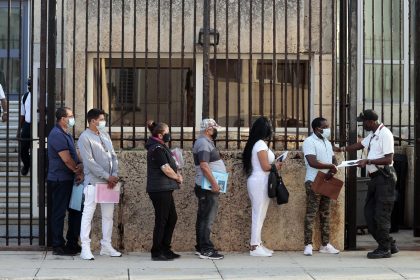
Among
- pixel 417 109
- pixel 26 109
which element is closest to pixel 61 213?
pixel 26 109

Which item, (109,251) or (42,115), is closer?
(109,251)

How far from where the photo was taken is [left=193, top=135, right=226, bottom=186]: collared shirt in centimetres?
960

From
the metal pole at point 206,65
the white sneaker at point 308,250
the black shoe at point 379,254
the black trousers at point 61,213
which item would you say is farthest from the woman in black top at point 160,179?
the black shoe at point 379,254

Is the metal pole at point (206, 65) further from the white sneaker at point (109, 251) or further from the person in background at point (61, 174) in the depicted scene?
the white sneaker at point (109, 251)

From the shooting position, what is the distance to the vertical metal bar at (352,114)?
10.4 m

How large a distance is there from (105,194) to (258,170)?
72.1 inches

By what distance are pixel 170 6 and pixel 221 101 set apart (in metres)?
1.61

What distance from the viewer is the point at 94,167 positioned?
9.52 m

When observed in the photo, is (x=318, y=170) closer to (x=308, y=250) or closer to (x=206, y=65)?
(x=308, y=250)

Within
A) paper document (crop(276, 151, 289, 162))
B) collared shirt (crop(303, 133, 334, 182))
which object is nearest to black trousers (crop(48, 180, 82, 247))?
paper document (crop(276, 151, 289, 162))

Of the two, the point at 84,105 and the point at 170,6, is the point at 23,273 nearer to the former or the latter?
the point at 84,105

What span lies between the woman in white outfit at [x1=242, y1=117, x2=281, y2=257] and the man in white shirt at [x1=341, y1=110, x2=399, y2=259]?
1.12 m

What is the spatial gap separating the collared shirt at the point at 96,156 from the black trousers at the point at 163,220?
0.59 m

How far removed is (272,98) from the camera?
10.6 meters
